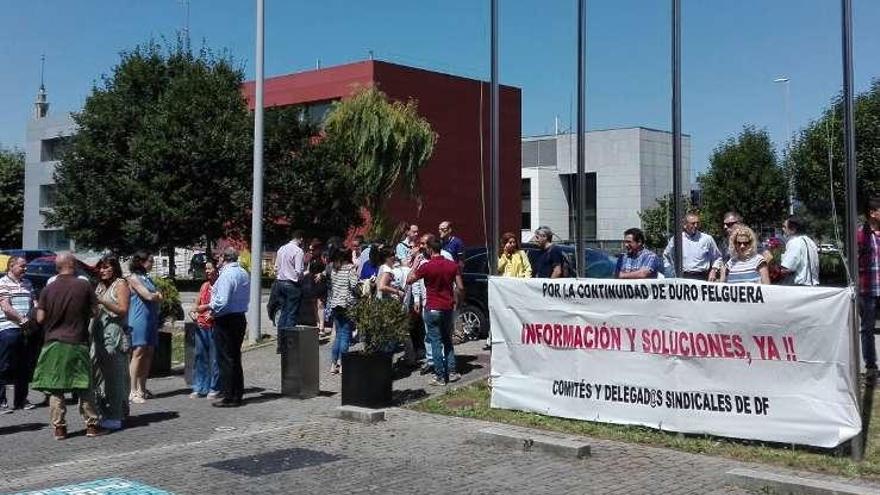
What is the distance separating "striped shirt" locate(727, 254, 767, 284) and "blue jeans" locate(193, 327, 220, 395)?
6.24 metres

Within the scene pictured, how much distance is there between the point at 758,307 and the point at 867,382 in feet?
7.58

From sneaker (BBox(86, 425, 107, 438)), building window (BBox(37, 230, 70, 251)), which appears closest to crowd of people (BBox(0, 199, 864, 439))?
sneaker (BBox(86, 425, 107, 438))

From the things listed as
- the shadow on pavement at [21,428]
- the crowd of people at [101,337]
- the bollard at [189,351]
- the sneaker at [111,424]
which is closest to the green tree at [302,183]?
the bollard at [189,351]

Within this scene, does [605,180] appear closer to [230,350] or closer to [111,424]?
[230,350]

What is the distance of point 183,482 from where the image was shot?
7.17 meters

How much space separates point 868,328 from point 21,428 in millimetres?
9192

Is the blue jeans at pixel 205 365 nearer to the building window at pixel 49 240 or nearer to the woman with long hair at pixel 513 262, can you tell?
the woman with long hair at pixel 513 262

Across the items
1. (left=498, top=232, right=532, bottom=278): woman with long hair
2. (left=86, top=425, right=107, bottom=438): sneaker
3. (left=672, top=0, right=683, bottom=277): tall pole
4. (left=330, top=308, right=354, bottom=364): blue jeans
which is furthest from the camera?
(left=498, top=232, right=532, bottom=278): woman with long hair

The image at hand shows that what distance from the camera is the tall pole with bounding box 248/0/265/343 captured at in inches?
655

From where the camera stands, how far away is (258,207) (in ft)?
54.9

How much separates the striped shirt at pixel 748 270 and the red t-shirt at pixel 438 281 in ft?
11.2

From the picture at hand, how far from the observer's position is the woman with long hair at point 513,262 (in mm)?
12312

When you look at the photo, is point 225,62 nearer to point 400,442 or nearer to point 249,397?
point 249,397

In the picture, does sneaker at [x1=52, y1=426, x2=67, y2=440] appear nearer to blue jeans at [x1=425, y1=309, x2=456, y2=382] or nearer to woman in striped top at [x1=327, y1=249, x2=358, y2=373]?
woman in striped top at [x1=327, y1=249, x2=358, y2=373]
